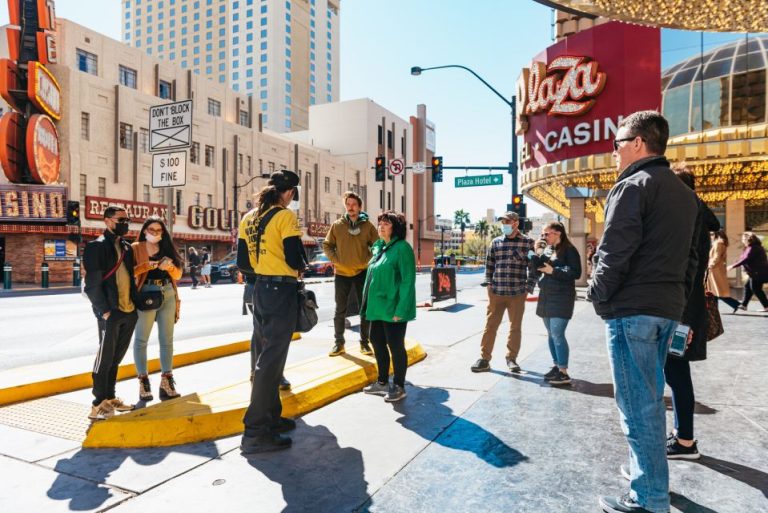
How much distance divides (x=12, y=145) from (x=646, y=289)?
99.9ft

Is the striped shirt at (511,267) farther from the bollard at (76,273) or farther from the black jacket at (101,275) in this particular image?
the bollard at (76,273)

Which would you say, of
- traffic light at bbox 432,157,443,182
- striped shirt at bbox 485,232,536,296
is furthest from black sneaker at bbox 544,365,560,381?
traffic light at bbox 432,157,443,182

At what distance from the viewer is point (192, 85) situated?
4081 centimetres

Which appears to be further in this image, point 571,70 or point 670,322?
point 571,70

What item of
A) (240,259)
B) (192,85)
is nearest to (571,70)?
(240,259)

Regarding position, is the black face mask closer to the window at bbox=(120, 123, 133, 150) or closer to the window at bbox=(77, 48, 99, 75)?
the window at bbox=(120, 123, 133, 150)

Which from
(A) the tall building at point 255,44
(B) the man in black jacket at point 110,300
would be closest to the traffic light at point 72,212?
(B) the man in black jacket at point 110,300

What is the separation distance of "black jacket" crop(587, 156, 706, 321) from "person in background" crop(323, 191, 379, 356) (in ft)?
13.6

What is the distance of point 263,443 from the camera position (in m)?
3.60

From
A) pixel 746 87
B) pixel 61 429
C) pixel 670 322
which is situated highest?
pixel 746 87

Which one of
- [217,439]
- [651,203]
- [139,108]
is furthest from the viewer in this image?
[139,108]

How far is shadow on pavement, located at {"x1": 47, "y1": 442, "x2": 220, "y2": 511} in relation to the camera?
291cm

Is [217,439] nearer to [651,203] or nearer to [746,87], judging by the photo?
[651,203]

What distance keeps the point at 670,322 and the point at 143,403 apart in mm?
4411
